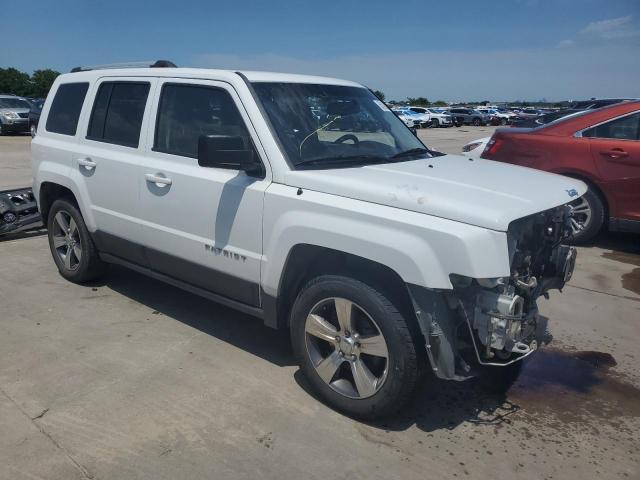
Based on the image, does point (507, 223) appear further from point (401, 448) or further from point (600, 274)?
point (600, 274)

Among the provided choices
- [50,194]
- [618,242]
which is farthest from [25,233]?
[618,242]

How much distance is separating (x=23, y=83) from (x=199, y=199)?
2896 inches

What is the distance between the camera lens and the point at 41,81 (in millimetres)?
67125

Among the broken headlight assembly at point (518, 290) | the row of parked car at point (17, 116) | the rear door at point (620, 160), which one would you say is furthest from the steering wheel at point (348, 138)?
the row of parked car at point (17, 116)

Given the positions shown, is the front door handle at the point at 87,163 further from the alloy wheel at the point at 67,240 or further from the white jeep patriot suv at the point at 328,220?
the alloy wheel at the point at 67,240

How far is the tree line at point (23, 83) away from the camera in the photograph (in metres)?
64.8

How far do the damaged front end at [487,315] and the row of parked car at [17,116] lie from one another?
79.4ft

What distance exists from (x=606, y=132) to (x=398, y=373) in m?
5.16

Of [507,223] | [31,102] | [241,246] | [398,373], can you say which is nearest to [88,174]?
[241,246]

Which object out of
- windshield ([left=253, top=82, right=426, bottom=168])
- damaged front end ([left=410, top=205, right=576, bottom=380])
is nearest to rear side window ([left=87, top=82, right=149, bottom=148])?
windshield ([left=253, top=82, right=426, bottom=168])

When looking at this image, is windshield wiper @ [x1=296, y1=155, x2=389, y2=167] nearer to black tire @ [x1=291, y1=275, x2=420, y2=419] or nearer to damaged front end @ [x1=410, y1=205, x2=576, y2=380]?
black tire @ [x1=291, y1=275, x2=420, y2=419]

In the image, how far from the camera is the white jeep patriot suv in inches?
112

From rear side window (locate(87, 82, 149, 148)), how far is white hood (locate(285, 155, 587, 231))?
65.5 inches

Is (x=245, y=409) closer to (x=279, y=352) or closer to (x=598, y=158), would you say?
(x=279, y=352)
